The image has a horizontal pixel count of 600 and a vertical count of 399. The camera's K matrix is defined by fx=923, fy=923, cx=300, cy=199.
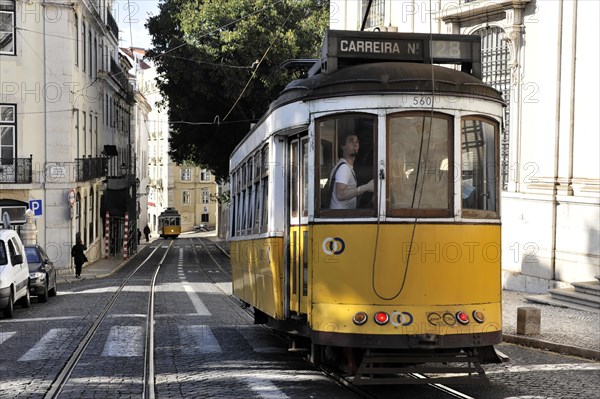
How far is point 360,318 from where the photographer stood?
876 centimetres

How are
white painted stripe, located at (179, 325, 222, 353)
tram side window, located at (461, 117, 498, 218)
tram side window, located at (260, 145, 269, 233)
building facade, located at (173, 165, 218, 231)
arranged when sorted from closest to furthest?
tram side window, located at (461, 117, 498, 218), tram side window, located at (260, 145, 269, 233), white painted stripe, located at (179, 325, 222, 353), building facade, located at (173, 165, 218, 231)

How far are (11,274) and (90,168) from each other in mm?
22493

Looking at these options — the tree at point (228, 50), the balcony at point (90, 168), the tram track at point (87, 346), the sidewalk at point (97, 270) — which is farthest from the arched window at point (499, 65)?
the balcony at point (90, 168)

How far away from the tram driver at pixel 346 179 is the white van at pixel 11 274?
10492mm

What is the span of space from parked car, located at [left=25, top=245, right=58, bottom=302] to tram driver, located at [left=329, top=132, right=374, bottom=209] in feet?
46.2

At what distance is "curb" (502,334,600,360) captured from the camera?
12.8 m

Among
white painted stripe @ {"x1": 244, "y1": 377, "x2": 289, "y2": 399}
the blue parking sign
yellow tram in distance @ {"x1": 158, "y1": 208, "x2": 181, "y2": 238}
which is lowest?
yellow tram in distance @ {"x1": 158, "y1": 208, "x2": 181, "y2": 238}

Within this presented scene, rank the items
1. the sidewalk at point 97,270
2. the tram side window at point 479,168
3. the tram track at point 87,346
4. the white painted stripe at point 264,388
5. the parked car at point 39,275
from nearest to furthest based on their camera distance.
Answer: the tram side window at point 479,168 < the white painted stripe at point 264,388 < the tram track at point 87,346 < the parked car at point 39,275 < the sidewalk at point 97,270

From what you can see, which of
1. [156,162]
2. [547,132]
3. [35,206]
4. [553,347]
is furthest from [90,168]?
[156,162]

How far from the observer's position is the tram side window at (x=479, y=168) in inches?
355

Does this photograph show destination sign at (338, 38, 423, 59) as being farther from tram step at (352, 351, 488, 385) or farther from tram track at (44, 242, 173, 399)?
tram track at (44, 242, 173, 399)

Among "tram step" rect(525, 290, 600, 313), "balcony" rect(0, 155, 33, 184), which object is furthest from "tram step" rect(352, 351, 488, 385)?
"balcony" rect(0, 155, 33, 184)

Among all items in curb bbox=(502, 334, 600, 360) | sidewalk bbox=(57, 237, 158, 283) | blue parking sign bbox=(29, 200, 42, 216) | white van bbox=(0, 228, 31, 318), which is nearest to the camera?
curb bbox=(502, 334, 600, 360)

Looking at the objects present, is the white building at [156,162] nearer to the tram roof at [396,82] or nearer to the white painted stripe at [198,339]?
the white painted stripe at [198,339]
